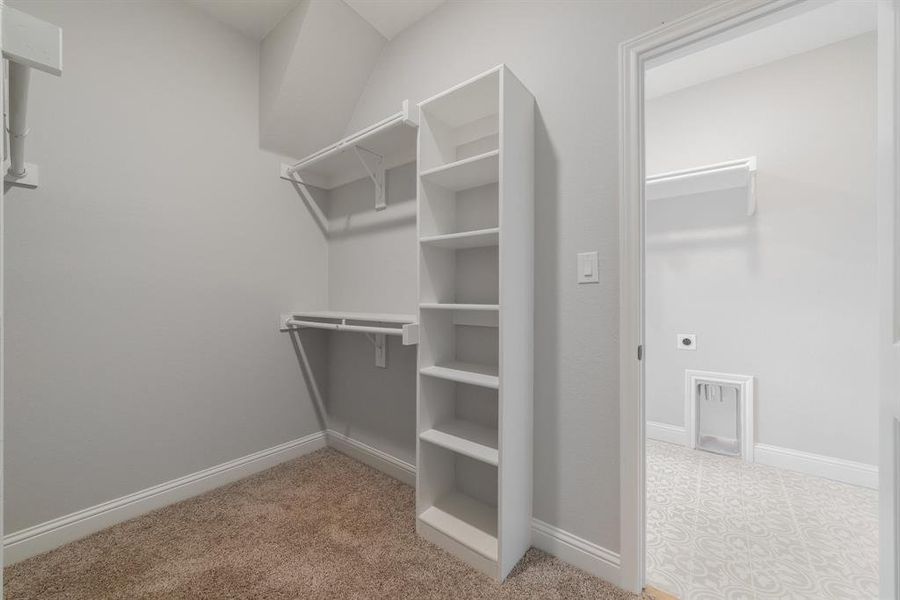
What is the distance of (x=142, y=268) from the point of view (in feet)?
6.34

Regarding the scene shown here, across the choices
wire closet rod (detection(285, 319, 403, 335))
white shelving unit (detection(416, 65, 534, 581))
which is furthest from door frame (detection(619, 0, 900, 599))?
wire closet rod (detection(285, 319, 403, 335))

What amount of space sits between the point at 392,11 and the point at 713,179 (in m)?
2.12

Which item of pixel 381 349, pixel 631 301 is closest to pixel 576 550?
pixel 631 301

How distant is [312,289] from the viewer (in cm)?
262

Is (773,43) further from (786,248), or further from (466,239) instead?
(466,239)

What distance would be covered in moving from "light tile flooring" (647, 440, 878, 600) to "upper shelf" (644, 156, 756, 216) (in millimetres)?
1626

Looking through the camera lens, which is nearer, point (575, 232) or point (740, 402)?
point (575, 232)

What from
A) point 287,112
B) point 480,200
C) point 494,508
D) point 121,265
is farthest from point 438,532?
point 287,112

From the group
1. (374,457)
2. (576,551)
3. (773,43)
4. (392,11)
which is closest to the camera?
(576,551)

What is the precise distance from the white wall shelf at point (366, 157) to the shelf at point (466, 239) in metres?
0.56

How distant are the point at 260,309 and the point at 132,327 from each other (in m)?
0.61

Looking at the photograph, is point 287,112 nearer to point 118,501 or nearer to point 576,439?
point 118,501

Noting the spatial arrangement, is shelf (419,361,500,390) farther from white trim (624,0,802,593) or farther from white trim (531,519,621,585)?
white trim (531,519,621,585)

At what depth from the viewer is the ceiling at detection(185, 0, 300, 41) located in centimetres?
208
